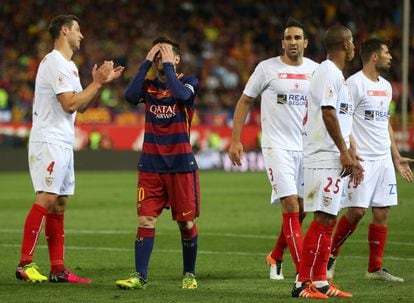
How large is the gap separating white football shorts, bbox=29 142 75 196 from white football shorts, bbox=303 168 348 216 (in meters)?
2.53

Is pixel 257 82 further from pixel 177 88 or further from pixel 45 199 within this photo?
pixel 45 199

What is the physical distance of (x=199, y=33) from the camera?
128ft

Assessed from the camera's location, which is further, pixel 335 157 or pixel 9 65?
pixel 9 65

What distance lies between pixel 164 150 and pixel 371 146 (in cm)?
209

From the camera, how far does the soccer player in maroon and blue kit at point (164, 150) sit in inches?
362

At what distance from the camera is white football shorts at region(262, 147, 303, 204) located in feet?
31.8

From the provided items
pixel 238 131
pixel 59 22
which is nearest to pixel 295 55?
pixel 238 131

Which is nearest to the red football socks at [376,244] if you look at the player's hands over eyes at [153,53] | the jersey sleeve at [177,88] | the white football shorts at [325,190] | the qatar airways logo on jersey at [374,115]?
the qatar airways logo on jersey at [374,115]

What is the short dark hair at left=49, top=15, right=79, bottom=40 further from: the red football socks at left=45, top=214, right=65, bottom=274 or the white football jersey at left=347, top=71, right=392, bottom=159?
the white football jersey at left=347, top=71, right=392, bottom=159

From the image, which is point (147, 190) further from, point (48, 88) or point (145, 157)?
point (48, 88)

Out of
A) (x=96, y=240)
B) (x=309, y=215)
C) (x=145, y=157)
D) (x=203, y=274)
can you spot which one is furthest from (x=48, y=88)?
(x=309, y=215)

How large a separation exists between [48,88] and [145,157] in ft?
3.99

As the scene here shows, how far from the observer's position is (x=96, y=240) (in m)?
13.6

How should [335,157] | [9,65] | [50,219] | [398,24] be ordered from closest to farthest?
[335,157] → [50,219] → [9,65] → [398,24]
